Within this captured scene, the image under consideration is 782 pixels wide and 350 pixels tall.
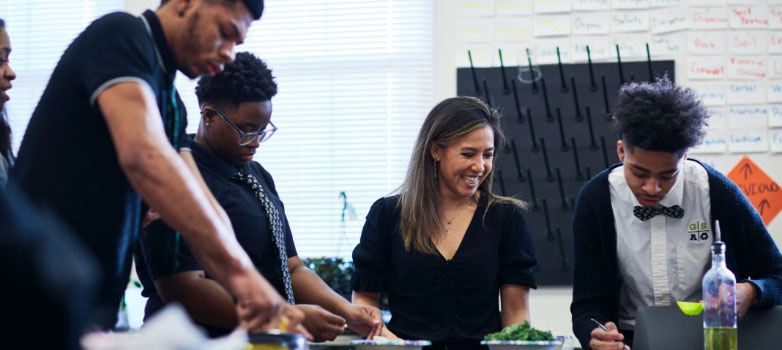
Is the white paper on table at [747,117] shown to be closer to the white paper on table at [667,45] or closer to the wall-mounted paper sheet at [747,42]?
the wall-mounted paper sheet at [747,42]

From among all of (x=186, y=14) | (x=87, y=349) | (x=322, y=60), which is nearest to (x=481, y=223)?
(x=186, y=14)

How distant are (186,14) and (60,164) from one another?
14.2 inches

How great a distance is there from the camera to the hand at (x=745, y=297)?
196 cm

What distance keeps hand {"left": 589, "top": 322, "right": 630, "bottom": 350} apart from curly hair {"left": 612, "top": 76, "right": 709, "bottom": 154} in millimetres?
501

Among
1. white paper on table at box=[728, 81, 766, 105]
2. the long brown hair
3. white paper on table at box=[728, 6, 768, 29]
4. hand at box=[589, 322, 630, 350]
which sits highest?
white paper on table at box=[728, 6, 768, 29]

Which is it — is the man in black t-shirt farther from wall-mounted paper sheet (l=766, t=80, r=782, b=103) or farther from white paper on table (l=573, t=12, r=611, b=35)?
wall-mounted paper sheet (l=766, t=80, r=782, b=103)

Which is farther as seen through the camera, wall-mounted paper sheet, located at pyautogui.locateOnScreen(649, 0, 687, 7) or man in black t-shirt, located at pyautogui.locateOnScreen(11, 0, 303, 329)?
wall-mounted paper sheet, located at pyautogui.locateOnScreen(649, 0, 687, 7)

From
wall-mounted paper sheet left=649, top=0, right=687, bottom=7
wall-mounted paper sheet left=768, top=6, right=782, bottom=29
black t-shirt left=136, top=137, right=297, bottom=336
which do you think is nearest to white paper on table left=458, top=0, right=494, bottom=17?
wall-mounted paper sheet left=649, top=0, right=687, bottom=7

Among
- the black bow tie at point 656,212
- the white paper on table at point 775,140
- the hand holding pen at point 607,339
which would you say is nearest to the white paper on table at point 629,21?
the white paper on table at point 775,140

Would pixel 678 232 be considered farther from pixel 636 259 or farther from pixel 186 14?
pixel 186 14

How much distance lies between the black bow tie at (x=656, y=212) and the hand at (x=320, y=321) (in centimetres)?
97

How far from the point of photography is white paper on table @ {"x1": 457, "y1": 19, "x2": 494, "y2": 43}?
3.88 m

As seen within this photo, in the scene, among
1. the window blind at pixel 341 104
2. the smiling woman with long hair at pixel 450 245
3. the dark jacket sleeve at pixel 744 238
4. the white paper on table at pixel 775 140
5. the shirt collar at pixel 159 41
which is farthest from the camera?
the window blind at pixel 341 104

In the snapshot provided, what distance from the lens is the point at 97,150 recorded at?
1.37m
